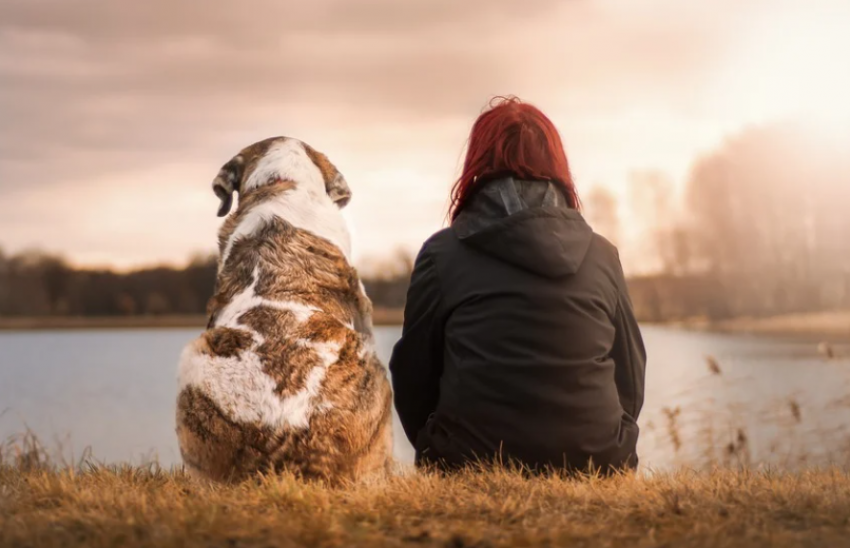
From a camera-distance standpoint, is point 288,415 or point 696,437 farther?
point 696,437

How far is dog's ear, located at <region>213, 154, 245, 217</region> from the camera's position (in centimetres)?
601

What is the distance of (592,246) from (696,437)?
24.3 feet

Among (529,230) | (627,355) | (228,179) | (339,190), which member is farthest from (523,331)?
(228,179)

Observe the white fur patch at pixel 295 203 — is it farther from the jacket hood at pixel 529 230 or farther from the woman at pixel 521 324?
the jacket hood at pixel 529 230

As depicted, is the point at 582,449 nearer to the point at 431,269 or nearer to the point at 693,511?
the point at 693,511

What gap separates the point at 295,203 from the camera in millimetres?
5551

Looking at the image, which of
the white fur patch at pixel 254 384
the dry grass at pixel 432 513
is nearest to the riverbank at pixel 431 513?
the dry grass at pixel 432 513

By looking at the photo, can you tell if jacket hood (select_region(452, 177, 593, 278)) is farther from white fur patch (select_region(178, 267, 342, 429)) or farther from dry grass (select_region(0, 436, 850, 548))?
dry grass (select_region(0, 436, 850, 548))

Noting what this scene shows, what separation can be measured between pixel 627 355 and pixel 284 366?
2.08 metres

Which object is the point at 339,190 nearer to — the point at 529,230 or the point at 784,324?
the point at 529,230

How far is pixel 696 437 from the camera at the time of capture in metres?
11.2

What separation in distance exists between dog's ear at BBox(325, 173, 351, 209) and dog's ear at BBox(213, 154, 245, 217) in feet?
2.17

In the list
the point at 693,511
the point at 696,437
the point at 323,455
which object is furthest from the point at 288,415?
the point at 696,437

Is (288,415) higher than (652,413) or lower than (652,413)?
higher
